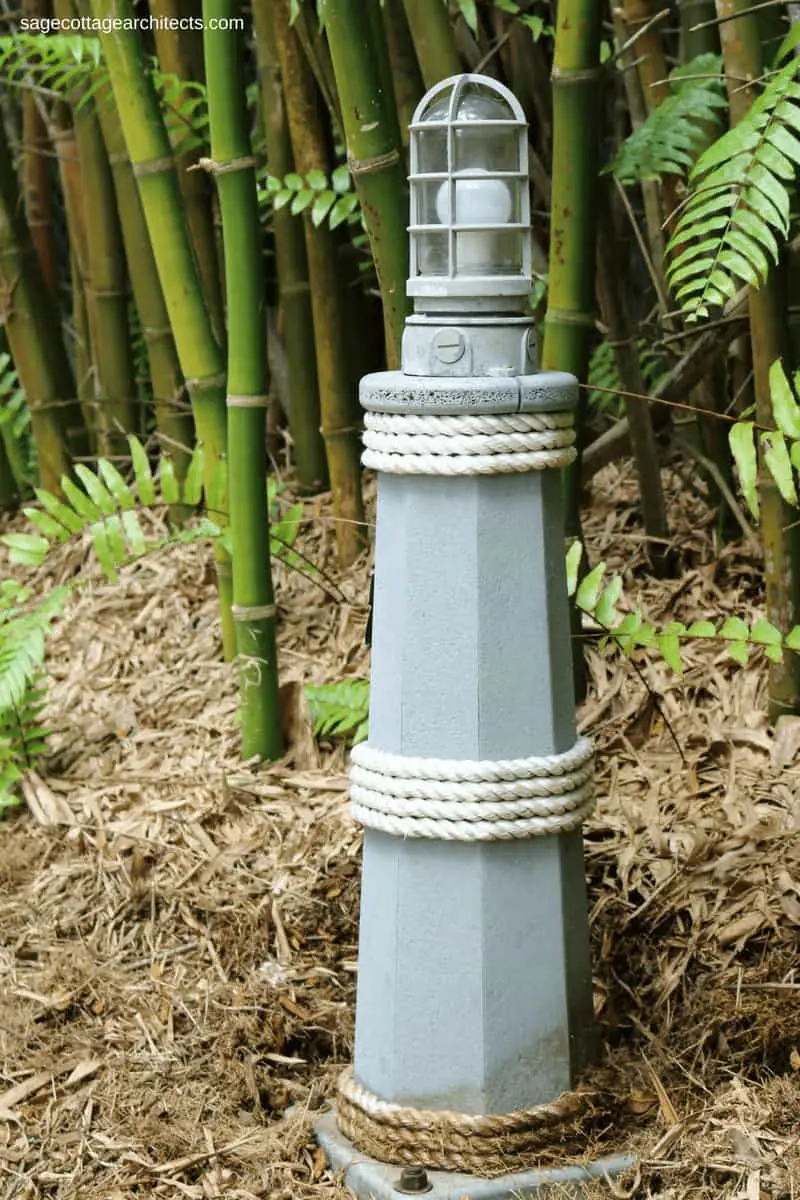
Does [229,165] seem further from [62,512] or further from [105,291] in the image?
[105,291]

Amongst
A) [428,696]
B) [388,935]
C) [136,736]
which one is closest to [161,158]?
[136,736]

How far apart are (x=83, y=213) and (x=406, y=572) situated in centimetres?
216

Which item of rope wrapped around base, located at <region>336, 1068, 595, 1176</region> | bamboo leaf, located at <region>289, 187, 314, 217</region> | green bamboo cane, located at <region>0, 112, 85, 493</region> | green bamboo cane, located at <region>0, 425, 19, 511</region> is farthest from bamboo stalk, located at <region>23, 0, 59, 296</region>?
rope wrapped around base, located at <region>336, 1068, 595, 1176</region>

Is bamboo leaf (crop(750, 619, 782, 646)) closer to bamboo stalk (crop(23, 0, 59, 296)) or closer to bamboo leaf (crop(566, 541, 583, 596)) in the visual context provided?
bamboo leaf (crop(566, 541, 583, 596))

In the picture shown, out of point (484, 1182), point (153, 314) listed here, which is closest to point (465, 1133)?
point (484, 1182)

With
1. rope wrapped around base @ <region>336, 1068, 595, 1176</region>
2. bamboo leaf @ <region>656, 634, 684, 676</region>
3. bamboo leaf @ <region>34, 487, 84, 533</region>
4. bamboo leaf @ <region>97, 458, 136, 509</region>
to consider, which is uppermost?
bamboo leaf @ <region>97, 458, 136, 509</region>

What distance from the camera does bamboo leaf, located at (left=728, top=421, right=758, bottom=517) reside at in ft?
5.06

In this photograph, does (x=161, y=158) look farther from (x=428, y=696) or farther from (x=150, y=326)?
(x=428, y=696)

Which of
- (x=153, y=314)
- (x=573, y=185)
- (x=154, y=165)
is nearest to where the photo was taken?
(x=573, y=185)

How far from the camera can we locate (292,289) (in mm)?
2916

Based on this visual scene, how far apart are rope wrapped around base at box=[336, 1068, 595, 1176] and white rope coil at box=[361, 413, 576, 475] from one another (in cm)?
69

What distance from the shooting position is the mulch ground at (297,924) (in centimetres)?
163

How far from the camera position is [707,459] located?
259cm

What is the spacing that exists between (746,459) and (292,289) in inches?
61.2
